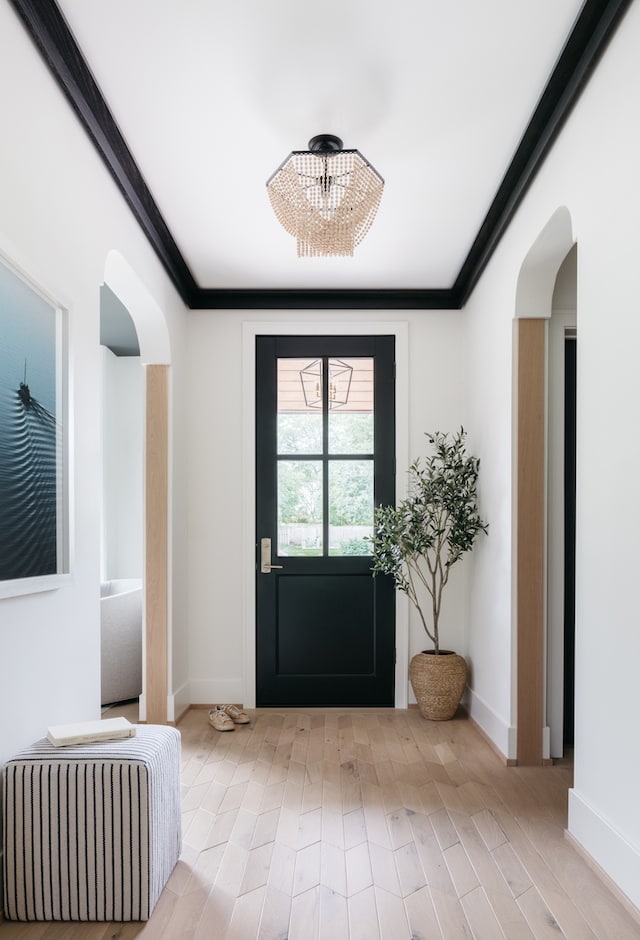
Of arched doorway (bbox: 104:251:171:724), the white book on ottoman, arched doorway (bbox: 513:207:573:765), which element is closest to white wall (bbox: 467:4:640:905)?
arched doorway (bbox: 513:207:573:765)

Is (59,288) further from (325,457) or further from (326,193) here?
(325,457)

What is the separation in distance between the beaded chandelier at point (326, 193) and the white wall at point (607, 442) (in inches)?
28.4

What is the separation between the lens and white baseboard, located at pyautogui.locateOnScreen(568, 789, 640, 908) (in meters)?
2.03

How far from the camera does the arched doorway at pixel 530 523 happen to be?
3.33 meters

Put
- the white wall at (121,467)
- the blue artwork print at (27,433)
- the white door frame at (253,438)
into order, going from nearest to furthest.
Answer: the blue artwork print at (27,433), the white door frame at (253,438), the white wall at (121,467)

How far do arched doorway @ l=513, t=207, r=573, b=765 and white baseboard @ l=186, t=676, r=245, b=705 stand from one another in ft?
5.86

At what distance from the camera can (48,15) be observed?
202 centimetres

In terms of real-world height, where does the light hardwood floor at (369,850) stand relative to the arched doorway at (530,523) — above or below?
below

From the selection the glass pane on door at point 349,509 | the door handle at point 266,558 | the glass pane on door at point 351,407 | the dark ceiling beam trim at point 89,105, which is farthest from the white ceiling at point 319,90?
the door handle at point 266,558

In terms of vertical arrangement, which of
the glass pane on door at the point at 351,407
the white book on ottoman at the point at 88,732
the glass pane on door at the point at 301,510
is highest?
the glass pane on door at the point at 351,407

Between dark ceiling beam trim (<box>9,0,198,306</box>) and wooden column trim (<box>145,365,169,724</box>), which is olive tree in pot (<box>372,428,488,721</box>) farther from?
dark ceiling beam trim (<box>9,0,198,306</box>)

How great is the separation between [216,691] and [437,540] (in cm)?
164

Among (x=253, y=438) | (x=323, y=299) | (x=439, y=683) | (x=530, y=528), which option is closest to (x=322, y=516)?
(x=253, y=438)

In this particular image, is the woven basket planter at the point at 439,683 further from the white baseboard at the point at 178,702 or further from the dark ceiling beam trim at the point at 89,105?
the dark ceiling beam trim at the point at 89,105
